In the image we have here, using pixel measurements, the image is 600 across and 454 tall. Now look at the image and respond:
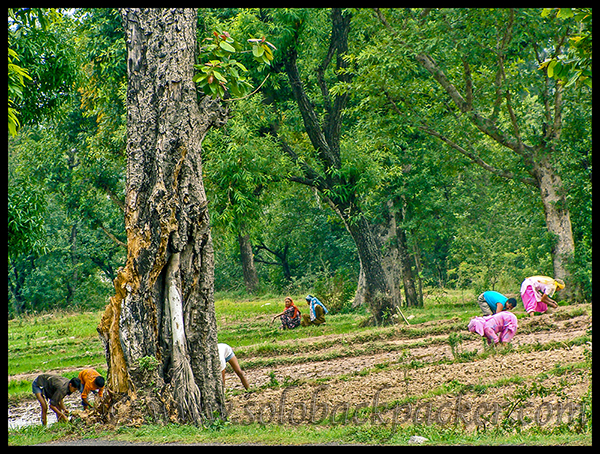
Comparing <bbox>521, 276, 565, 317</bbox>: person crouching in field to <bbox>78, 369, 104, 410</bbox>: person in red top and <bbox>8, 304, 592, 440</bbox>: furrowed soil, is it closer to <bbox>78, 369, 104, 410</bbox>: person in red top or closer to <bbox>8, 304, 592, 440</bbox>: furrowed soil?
<bbox>8, 304, 592, 440</bbox>: furrowed soil

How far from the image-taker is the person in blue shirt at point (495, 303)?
13.1 m

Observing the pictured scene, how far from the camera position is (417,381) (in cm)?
1019

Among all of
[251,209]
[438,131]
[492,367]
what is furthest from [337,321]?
[492,367]

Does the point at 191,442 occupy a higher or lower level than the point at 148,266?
lower

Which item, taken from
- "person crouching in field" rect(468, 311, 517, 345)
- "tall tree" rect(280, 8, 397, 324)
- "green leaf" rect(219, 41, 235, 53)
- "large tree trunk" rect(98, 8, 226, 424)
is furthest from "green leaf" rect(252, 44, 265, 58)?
"tall tree" rect(280, 8, 397, 324)

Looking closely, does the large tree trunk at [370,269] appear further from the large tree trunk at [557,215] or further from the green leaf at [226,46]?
the green leaf at [226,46]

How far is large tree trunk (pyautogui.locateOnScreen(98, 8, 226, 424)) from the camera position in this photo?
8695 millimetres

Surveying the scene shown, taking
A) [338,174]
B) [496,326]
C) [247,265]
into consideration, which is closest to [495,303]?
[496,326]

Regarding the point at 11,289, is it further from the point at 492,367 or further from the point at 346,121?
the point at 492,367

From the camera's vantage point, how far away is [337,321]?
22.3m

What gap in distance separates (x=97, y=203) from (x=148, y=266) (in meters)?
18.7

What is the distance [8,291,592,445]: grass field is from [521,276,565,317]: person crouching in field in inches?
23.7
